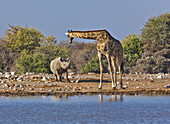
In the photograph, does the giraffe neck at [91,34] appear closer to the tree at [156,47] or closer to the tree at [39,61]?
the tree at [39,61]

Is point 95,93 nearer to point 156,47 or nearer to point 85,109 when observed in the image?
point 85,109

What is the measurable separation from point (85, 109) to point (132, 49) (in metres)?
33.4

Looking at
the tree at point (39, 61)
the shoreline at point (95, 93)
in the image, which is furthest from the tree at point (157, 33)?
the shoreline at point (95, 93)

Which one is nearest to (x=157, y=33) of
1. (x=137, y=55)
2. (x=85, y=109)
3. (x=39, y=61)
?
(x=137, y=55)

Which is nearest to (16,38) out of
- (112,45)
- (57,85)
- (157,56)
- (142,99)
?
(157,56)

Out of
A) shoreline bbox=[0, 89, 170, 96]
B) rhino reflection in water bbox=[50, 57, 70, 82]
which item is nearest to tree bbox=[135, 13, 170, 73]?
rhino reflection in water bbox=[50, 57, 70, 82]

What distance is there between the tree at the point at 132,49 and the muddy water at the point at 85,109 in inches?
1093

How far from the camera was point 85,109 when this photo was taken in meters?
16.4

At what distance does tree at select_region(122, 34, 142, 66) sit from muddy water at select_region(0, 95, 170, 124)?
91.1 ft

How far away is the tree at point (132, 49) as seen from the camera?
159ft

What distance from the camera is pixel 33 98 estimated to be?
66.1 ft

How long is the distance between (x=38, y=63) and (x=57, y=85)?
1580cm

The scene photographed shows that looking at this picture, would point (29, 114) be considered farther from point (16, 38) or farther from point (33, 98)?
point (16, 38)

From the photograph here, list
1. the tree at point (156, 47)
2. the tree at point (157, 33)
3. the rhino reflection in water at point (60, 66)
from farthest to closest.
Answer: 1. the tree at point (157, 33)
2. the tree at point (156, 47)
3. the rhino reflection in water at point (60, 66)
